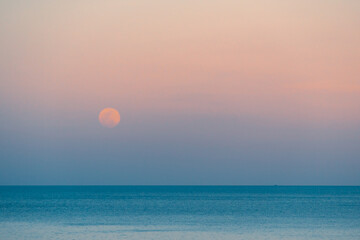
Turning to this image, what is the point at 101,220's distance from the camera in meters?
67.7

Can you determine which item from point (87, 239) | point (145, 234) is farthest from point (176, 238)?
point (87, 239)

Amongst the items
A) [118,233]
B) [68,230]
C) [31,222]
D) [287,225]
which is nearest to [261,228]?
[287,225]

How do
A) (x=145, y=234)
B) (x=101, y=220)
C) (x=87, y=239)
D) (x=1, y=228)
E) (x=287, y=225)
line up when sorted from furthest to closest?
1. (x=101, y=220)
2. (x=287, y=225)
3. (x=1, y=228)
4. (x=145, y=234)
5. (x=87, y=239)

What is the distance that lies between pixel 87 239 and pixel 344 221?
3356 cm

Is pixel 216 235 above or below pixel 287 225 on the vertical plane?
below

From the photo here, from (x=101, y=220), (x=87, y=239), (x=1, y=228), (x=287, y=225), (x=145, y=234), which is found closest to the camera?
(x=87, y=239)

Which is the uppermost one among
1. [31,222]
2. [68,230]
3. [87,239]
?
[31,222]

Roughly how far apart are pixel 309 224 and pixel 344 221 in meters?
7.17

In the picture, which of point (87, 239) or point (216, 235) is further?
point (216, 235)

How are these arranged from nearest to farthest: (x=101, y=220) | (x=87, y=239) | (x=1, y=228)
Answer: (x=87, y=239) → (x=1, y=228) → (x=101, y=220)

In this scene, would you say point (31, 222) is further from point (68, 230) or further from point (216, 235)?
point (216, 235)

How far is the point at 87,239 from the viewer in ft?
157

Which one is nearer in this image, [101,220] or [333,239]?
[333,239]

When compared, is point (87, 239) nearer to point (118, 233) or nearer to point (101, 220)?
point (118, 233)
